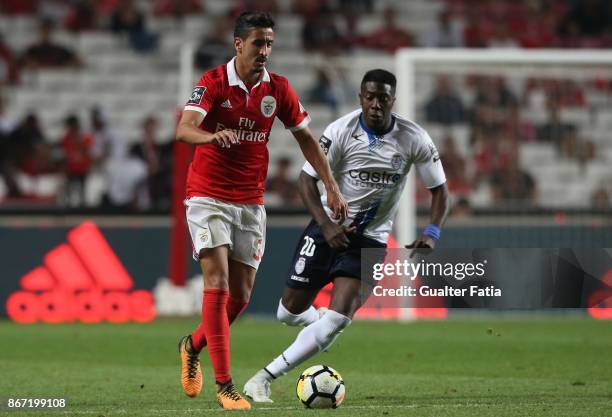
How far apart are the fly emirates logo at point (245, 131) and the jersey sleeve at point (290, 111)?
0.19 m

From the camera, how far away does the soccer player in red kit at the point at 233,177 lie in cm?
751

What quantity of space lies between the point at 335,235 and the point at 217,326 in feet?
3.13

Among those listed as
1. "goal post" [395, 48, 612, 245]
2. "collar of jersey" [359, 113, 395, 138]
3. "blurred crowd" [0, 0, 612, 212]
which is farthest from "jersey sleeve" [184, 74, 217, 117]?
"blurred crowd" [0, 0, 612, 212]

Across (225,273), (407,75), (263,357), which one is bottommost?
(263,357)

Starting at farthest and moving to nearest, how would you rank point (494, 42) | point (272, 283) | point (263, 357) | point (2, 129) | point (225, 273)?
point (494, 42)
point (2, 129)
point (272, 283)
point (263, 357)
point (225, 273)

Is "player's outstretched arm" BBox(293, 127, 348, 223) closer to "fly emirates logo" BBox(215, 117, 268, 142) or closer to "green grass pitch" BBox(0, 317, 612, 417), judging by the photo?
"fly emirates logo" BBox(215, 117, 268, 142)

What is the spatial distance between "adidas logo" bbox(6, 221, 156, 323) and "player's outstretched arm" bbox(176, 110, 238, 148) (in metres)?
8.48

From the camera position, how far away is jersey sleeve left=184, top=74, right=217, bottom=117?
24.3 feet

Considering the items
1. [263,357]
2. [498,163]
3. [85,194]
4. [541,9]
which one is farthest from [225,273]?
[541,9]

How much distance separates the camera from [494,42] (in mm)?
21047

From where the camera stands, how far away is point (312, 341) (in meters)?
7.94

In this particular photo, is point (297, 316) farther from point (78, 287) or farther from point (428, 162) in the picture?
point (78, 287)

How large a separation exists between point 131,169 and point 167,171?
0.62 metres

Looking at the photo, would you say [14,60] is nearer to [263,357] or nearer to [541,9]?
[541,9]
